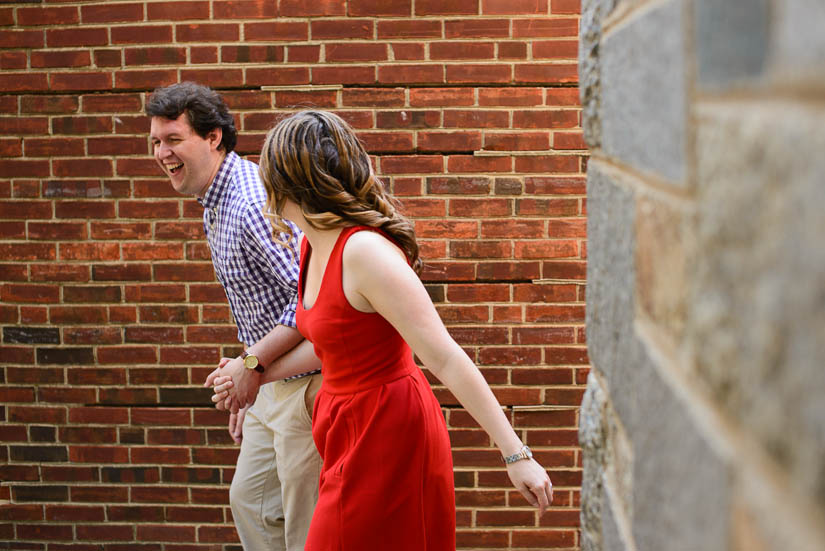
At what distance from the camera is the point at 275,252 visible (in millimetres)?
2482

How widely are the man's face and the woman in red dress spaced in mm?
665

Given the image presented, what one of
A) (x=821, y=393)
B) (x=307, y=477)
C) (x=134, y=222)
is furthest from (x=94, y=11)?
(x=821, y=393)

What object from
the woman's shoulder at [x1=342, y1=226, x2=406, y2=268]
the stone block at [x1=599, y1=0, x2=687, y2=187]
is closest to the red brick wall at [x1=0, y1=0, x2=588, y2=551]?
the woman's shoulder at [x1=342, y1=226, x2=406, y2=268]

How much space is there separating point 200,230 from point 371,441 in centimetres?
173

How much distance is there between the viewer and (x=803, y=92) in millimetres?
381

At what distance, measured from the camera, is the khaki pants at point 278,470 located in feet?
8.39

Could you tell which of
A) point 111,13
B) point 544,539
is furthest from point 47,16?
point 544,539

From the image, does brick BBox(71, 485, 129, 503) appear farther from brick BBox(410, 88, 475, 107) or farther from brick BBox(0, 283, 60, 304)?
brick BBox(410, 88, 475, 107)

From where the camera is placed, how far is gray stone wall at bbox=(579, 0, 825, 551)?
380mm

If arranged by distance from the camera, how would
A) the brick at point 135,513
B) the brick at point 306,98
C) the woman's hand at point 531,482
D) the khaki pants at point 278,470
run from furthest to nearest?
the brick at point 135,513 < the brick at point 306,98 < the khaki pants at point 278,470 < the woman's hand at point 531,482

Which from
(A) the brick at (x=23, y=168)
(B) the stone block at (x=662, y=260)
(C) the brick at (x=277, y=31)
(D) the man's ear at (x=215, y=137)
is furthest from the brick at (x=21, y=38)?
(B) the stone block at (x=662, y=260)

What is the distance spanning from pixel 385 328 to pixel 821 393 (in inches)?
66.4

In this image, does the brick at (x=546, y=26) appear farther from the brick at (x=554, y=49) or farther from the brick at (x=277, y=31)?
the brick at (x=277, y=31)

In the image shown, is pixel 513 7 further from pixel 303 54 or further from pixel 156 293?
pixel 156 293
